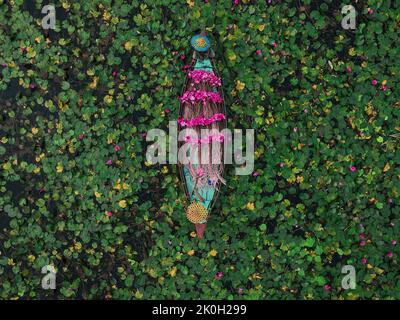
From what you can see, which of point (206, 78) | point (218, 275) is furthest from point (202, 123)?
point (218, 275)

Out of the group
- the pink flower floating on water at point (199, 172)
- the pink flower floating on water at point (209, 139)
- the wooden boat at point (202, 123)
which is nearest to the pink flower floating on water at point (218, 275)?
the wooden boat at point (202, 123)

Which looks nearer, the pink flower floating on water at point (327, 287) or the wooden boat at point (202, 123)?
the wooden boat at point (202, 123)

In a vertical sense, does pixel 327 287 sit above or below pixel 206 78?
below

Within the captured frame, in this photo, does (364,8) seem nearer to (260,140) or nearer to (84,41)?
(260,140)

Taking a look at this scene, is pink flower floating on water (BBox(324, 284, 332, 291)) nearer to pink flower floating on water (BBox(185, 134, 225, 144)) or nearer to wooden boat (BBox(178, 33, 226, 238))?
wooden boat (BBox(178, 33, 226, 238))

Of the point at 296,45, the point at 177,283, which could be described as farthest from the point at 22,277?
the point at 296,45

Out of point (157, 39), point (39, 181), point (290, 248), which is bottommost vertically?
point (290, 248)

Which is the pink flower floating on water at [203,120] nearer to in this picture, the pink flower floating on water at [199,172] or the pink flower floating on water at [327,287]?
the pink flower floating on water at [199,172]

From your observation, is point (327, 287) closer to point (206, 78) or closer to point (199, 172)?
point (199, 172)
